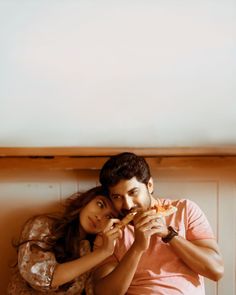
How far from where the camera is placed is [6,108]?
176 centimetres

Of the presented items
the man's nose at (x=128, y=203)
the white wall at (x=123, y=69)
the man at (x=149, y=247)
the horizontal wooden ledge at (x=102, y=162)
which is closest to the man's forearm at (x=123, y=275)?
the man at (x=149, y=247)

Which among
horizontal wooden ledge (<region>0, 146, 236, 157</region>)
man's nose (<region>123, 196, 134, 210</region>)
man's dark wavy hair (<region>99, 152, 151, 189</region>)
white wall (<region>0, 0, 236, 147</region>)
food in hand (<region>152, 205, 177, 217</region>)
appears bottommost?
food in hand (<region>152, 205, 177, 217</region>)

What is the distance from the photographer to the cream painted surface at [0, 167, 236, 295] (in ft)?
5.67

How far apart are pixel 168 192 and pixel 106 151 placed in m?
0.29

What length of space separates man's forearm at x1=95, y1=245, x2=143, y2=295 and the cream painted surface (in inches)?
14.2

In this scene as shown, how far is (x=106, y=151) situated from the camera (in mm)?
1673

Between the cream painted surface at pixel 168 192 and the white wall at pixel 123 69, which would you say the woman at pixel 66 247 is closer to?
the cream painted surface at pixel 168 192

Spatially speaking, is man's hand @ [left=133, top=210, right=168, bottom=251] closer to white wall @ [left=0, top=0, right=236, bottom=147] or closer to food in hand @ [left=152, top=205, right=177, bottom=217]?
food in hand @ [left=152, top=205, right=177, bottom=217]

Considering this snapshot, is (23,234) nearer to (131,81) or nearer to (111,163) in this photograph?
(111,163)

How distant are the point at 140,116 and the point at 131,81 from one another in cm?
14

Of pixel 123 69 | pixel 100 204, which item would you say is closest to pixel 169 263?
pixel 100 204

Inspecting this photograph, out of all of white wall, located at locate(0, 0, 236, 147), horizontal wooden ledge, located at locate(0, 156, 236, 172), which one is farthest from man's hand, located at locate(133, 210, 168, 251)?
white wall, located at locate(0, 0, 236, 147)

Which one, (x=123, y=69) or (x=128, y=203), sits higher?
(x=123, y=69)

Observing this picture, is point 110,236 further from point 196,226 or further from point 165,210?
point 196,226
